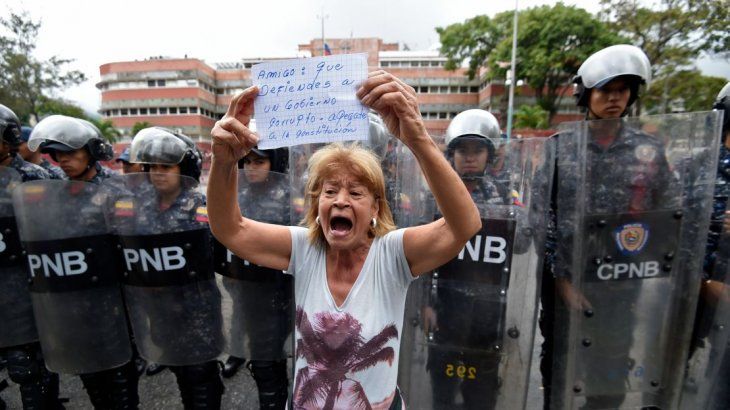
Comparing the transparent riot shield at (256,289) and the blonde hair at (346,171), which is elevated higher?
the blonde hair at (346,171)

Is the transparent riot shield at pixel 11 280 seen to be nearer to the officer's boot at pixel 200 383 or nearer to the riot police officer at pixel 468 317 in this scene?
the officer's boot at pixel 200 383

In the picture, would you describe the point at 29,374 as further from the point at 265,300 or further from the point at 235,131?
the point at 235,131

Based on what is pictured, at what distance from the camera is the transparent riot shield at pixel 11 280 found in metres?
2.27

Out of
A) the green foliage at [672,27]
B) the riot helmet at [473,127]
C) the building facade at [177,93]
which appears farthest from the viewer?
the building facade at [177,93]

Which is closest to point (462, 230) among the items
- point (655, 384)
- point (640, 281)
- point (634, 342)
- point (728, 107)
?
point (640, 281)

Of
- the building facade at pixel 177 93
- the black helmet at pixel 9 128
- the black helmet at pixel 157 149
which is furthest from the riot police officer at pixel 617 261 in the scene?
the building facade at pixel 177 93

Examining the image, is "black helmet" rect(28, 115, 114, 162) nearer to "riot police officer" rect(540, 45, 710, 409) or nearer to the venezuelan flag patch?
the venezuelan flag patch

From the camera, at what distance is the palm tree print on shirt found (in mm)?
1352

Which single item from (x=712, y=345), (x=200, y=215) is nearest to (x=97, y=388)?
(x=200, y=215)

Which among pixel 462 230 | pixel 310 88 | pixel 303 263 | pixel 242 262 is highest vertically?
pixel 310 88

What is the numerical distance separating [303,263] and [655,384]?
5.91 ft

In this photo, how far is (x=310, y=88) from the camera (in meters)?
Result: 1.24

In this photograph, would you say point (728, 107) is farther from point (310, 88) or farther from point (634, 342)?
point (310, 88)

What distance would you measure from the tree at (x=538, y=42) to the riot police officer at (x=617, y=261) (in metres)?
23.4
